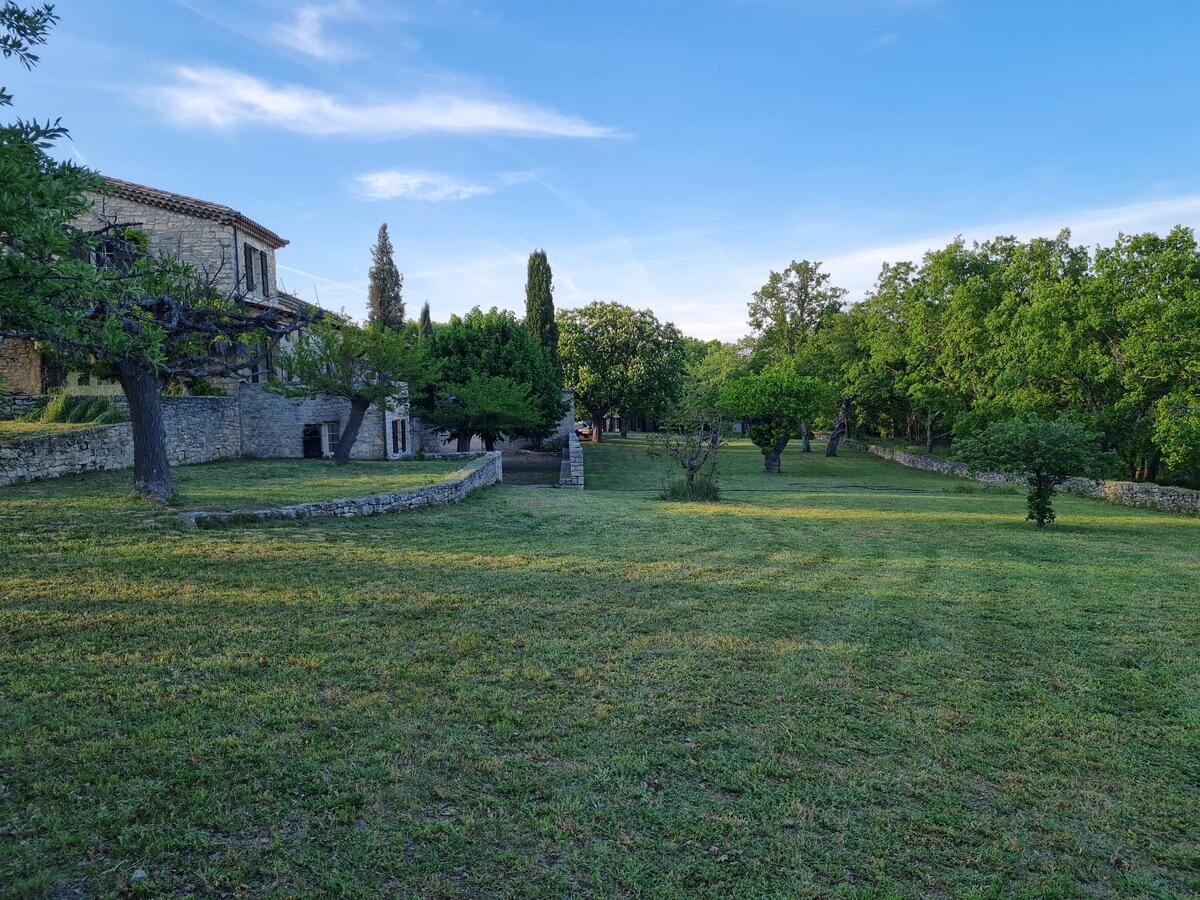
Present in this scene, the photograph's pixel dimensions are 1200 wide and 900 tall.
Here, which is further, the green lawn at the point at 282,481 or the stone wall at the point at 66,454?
the stone wall at the point at 66,454

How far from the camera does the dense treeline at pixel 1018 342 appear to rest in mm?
26281

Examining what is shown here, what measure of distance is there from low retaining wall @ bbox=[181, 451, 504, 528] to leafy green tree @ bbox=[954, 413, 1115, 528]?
12748 mm

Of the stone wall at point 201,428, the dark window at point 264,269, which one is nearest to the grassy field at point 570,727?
the stone wall at point 201,428

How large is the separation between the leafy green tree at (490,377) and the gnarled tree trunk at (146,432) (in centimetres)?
1627

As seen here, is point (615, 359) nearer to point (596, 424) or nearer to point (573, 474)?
point (596, 424)

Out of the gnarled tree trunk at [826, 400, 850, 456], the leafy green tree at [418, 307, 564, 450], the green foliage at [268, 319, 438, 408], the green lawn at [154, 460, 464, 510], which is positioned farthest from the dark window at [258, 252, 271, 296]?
the gnarled tree trunk at [826, 400, 850, 456]

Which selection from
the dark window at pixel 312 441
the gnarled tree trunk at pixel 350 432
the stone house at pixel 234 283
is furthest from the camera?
the dark window at pixel 312 441

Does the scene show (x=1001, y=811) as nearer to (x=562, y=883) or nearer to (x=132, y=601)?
(x=562, y=883)

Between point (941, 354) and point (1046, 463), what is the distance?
27347 mm

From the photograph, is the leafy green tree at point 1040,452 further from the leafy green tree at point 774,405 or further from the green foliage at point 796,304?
the green foliage at point 796,304

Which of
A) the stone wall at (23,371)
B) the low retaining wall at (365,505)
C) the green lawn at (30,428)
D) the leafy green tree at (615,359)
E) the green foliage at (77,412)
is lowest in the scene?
the low retaining wall at (365,505)

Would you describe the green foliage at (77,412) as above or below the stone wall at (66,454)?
above

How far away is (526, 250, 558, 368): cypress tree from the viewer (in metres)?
44.5

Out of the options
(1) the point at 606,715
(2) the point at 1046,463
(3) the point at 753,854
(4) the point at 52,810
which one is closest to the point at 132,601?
(4) the point at 52,810
